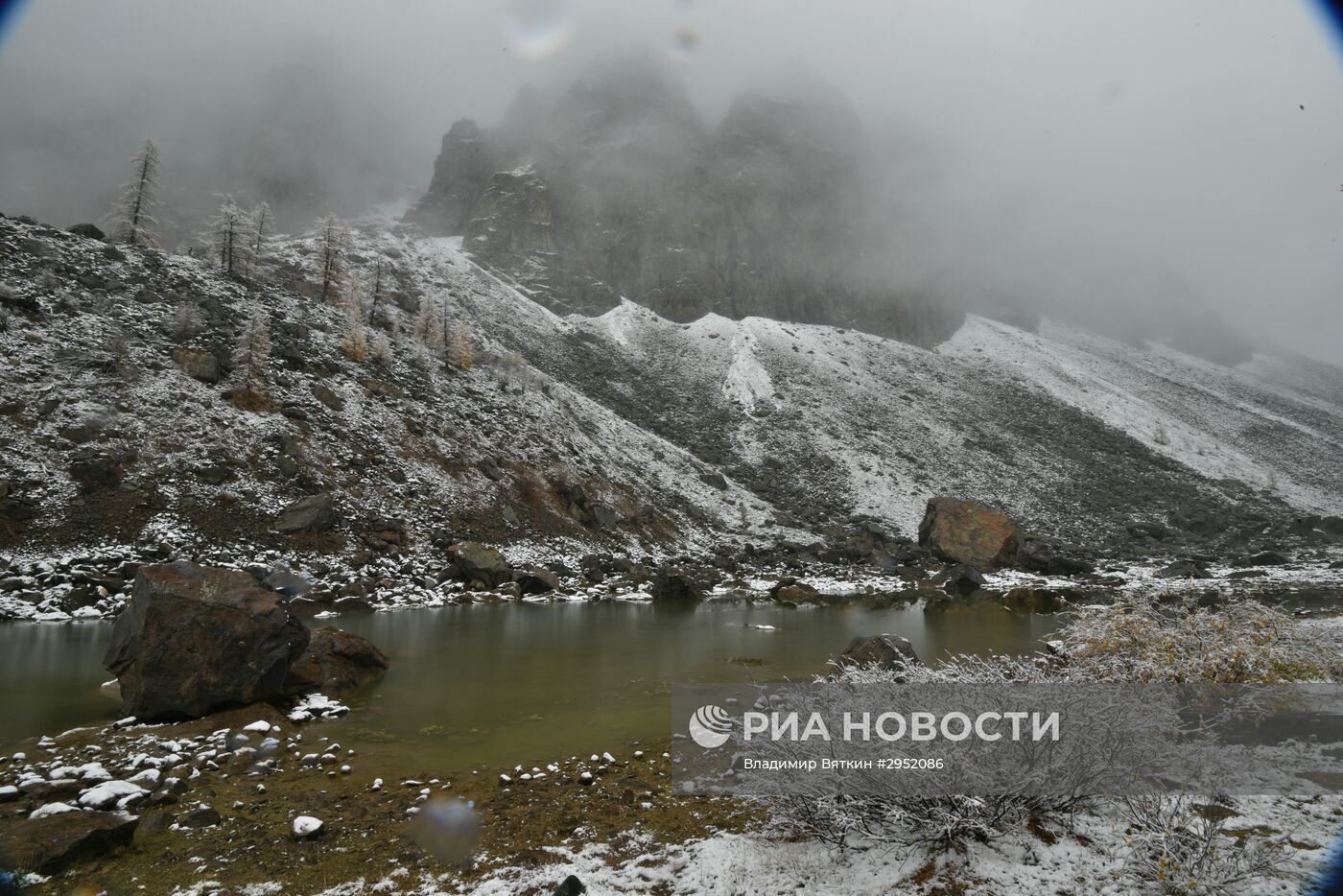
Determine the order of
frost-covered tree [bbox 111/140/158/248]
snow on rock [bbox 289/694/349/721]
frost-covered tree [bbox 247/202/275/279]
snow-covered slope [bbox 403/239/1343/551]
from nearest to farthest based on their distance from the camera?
snow on rock [bbox 289/694/349/721] < frost-covered tree [bbox 111/140/158/248] < frost-covered tree [bbox 247/202/275/279] < snow-covered slope [bbox 403/239/1343/551]

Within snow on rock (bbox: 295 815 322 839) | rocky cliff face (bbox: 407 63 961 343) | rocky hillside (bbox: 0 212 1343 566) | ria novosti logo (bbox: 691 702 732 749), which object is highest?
rocky cliff face (bbox: 407 63 961 343)

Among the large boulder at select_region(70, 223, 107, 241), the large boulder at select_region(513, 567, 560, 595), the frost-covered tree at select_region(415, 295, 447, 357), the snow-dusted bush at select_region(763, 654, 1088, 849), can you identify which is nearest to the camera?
the snow-dusted bush at select_region(763, 654, 1088, 849)

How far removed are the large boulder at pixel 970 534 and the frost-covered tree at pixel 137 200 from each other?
65178mm

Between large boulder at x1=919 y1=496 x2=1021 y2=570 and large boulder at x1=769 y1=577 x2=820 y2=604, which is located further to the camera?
large boulder at x1=919 y1=496 x2=1021 y2=570

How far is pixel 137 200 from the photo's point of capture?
159 ft

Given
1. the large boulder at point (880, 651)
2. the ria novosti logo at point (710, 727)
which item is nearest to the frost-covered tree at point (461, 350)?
the large boulder at point (880, 651)

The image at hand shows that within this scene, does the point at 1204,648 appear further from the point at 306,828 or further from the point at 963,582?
the point at 963,582

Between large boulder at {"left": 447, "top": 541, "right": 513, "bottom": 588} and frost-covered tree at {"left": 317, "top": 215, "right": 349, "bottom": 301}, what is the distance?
37886 millimetres

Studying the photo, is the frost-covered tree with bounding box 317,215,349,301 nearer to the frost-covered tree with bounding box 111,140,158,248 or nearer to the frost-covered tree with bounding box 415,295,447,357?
the frost-covered tree with bounding box 415,295,447,357

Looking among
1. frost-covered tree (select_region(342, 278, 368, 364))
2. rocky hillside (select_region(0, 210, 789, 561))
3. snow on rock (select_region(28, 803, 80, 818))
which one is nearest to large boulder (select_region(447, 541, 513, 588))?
rocky hillside (select_region(0, 210, 789, 561))

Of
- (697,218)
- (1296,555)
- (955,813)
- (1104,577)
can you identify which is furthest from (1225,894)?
(697,218)

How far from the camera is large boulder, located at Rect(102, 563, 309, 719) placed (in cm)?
1058

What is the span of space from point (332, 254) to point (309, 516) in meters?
39.6

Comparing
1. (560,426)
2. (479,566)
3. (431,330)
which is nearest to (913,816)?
(479,566)
